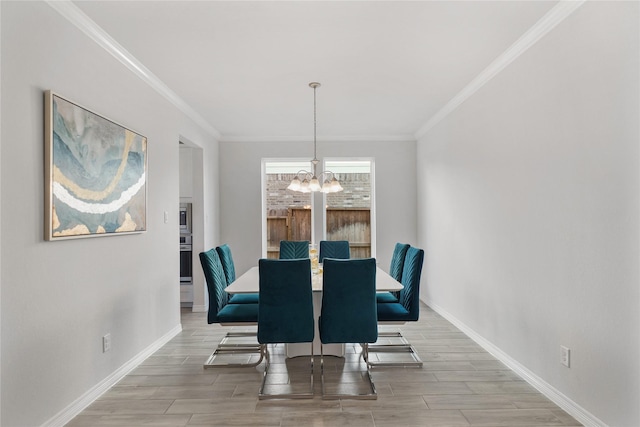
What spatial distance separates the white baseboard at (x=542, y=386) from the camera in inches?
84.9

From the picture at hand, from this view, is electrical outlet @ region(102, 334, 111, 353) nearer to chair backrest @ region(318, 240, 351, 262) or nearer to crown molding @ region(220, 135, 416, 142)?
chair backrest @ region(318, 240, 351, 262)

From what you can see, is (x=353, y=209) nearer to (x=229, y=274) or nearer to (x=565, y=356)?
(x=229, y=274)

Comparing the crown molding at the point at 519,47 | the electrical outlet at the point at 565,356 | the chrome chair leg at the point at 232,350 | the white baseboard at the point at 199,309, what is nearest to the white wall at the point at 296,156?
the white baseboard at the point at 199,309

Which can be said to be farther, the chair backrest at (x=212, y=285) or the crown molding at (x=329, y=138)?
the crown molding at (x=329, y=138)

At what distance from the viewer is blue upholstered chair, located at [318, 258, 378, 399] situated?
8.44 ft

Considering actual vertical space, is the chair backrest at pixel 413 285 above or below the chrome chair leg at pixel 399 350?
above

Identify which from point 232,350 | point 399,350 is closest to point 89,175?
point 232,350

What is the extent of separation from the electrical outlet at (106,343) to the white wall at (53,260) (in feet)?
0.13

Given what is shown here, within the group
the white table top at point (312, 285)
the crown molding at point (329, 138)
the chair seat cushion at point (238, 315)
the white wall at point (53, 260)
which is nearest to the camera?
the white wall at point (53, 260)

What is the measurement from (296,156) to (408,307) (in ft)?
11.0

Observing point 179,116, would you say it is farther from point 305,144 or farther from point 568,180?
point 568,180

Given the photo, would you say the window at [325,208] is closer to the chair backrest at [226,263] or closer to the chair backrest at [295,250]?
the chair backrest at [295,250]

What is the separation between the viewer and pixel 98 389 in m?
2.56

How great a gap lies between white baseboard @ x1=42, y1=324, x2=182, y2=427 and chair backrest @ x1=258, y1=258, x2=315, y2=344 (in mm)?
1134
